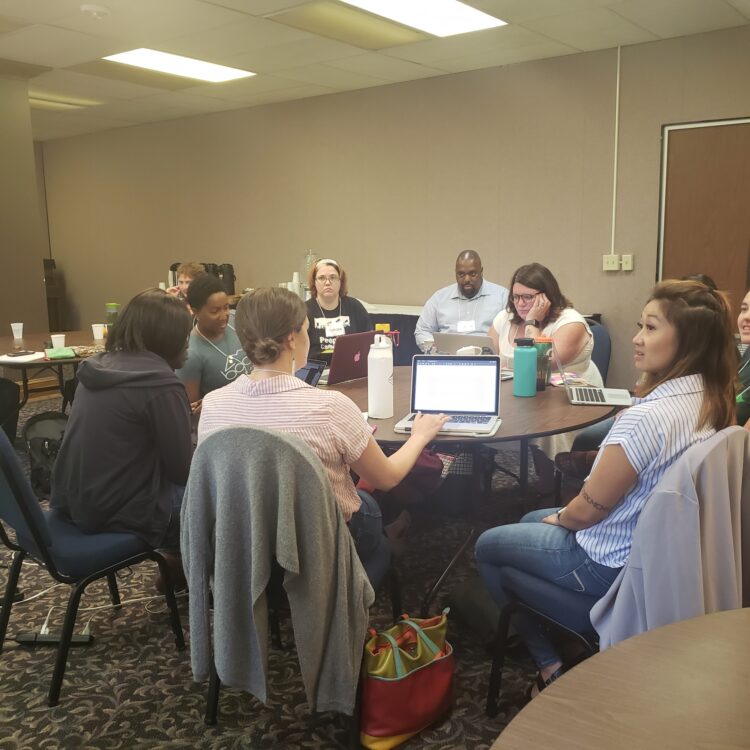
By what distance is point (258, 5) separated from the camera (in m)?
3.99

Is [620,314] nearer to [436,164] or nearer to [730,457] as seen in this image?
[436,164]

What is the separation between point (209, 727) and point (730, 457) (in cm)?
149

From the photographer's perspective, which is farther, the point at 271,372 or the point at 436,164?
the point at 436,164

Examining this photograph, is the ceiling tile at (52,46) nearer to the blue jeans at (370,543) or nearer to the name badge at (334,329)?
the name badge at (334,329)

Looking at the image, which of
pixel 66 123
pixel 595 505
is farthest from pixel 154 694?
pixel 66 123

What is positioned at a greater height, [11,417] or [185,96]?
[185,96]

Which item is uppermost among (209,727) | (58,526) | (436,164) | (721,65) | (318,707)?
(721,65)

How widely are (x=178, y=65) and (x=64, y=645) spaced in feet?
15.2

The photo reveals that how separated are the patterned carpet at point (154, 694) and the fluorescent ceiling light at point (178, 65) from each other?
3876 millimetres

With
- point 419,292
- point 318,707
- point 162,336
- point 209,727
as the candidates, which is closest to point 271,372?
point 162,336

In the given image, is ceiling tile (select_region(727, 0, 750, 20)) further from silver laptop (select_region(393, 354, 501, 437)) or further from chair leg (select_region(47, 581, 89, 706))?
chair leg (select_region(47, 581, 89, 706))

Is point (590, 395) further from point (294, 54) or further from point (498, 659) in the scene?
point (294, 54)

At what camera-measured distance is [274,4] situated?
3980 mm

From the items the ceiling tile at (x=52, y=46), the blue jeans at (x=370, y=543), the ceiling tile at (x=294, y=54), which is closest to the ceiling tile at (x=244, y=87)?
the ceiling tile at (x=294, y=54)
